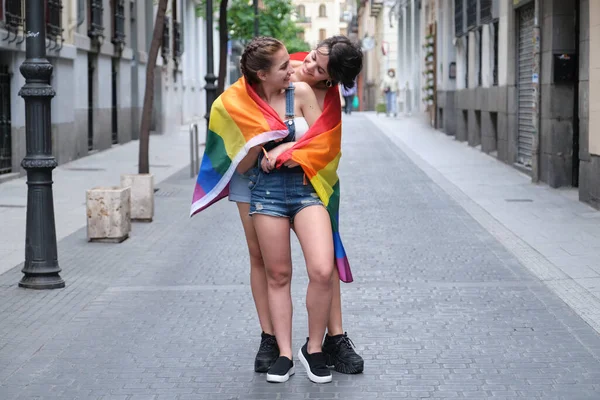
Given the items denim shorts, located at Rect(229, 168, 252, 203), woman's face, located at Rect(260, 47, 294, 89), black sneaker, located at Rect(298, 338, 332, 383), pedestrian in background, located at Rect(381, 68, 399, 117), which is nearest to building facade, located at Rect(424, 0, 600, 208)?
black sneaker, located at Rect(298, 338, 332, 383)

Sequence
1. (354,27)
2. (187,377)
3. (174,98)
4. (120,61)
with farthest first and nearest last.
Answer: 1. (354,27)
2. (174,98)
3. (120,61)
4. (187,377)

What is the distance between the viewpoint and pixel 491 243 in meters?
11.4

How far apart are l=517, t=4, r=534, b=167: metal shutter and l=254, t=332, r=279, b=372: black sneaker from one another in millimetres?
14878

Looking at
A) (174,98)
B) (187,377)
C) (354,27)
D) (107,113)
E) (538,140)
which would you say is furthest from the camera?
(354,27)

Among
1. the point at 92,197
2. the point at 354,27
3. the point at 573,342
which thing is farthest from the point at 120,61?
the point at 354,27

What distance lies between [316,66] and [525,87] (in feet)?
53.2

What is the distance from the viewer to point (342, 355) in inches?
243

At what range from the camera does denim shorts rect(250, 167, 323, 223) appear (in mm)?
5852

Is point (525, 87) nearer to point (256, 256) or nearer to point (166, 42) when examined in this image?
point (256, 256)

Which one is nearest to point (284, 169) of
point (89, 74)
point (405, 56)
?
point (89, 74)

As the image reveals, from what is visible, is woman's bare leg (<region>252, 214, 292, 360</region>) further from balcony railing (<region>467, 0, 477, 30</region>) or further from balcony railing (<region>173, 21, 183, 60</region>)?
balcony railing (<region>173, 21, 183, 60</region>)

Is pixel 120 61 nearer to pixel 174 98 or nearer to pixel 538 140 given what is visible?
pixel 174 98

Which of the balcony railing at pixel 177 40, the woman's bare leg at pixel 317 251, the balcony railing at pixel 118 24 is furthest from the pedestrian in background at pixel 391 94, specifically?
the woman's bare leg at pixel 317 251

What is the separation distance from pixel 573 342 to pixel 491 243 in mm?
4526
